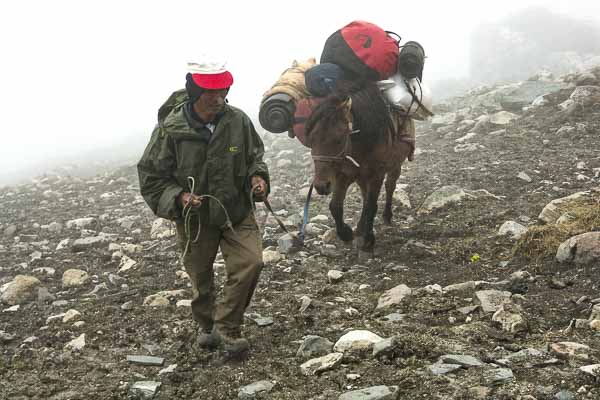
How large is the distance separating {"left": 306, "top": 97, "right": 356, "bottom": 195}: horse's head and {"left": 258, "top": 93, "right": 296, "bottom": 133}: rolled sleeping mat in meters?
0.35

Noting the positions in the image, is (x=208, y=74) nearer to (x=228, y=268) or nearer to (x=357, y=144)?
(x=228, y=268)

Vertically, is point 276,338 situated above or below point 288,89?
below

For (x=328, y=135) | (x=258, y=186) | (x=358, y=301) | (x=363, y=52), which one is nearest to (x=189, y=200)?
(x=258, y=186)

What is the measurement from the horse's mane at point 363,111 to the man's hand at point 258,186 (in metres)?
2.13

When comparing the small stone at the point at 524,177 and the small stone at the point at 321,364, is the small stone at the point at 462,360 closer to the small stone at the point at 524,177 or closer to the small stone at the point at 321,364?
the small stone at the point at 321,364

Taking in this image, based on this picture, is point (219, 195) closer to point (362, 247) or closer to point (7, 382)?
point (7, 382)

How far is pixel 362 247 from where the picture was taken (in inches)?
287

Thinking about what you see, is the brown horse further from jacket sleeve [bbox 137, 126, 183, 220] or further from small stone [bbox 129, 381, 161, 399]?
small stone [bbox 129, 381, 161, 399]

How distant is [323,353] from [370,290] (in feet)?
5.18

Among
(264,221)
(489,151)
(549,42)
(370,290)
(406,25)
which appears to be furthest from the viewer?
(406,25)

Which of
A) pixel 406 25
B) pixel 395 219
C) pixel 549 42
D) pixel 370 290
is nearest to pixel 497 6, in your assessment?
pixel 406 25

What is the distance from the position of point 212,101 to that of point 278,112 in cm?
261

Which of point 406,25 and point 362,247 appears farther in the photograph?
point 406,25

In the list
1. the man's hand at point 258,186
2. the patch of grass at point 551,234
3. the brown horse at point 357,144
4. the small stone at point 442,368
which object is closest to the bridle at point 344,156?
the brown horse at point 357,144
